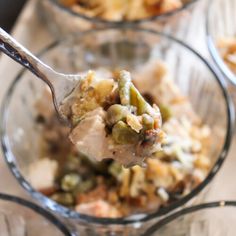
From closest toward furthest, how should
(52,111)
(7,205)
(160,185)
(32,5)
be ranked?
(7,205), (160,185), (52,111), (32,5)

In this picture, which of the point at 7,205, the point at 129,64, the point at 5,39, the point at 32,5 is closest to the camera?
the point at 5,39

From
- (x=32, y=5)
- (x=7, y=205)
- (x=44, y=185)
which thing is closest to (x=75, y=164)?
(x=44, y=185)

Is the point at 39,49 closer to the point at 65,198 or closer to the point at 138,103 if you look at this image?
the point at 65,198

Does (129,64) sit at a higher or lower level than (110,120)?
higher

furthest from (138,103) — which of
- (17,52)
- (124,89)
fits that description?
(17,52)

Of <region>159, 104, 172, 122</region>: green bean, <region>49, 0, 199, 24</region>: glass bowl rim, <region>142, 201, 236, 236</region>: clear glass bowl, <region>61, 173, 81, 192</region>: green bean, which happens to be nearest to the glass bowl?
<region>49, 0, 199, 24</region>: glass bowl rim

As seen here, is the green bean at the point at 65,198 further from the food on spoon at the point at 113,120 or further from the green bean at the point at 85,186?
the food on spoon at the point at 113,120

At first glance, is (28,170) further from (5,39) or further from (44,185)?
(5,39)

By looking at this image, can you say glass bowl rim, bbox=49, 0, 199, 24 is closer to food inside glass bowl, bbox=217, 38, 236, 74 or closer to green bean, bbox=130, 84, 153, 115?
food inside glass bowl, bbox=217, 38, 236, 74
